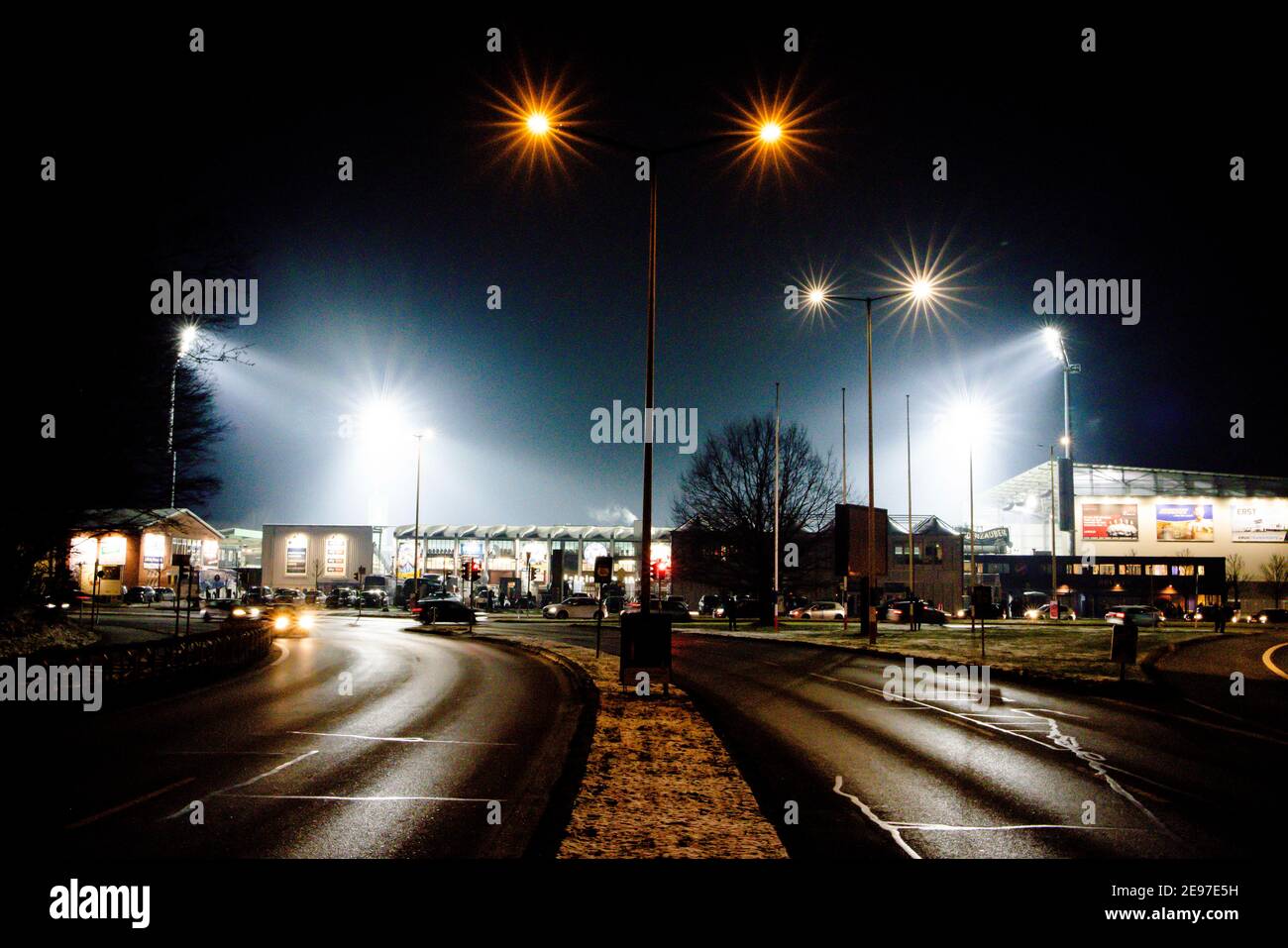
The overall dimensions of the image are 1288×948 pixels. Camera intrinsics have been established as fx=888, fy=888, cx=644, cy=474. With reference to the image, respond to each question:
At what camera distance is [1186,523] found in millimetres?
94188

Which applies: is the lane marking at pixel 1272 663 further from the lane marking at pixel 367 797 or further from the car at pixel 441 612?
the car at pixel 441 612

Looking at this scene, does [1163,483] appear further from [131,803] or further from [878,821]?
[131,803]

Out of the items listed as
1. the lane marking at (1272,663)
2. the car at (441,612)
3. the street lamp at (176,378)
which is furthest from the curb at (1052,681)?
the car at (441,612)

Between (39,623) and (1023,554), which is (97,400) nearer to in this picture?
(39,623)

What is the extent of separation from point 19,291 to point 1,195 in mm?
2196

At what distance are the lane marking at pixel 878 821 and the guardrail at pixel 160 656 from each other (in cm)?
1429

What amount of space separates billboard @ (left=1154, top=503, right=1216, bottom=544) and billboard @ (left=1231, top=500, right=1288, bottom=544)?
2.77m

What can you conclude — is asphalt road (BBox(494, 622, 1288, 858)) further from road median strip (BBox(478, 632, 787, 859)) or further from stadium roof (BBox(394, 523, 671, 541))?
stadium roof (BBox(394, 523, 671, 541))

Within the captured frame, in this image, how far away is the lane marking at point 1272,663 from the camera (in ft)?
77.8

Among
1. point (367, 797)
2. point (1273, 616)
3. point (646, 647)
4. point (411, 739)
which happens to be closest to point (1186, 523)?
point (1273, 616)

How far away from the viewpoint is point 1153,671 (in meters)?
22.0

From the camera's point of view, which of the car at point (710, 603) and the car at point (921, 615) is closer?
the car at point (921, 615)

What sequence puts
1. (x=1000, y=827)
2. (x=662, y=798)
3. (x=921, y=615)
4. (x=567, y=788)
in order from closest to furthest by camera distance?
(x=1000, y=827) → (x=662, y=798) → (x=567, y=788) → (x=921, y=615)

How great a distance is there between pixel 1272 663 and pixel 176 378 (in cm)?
3418
